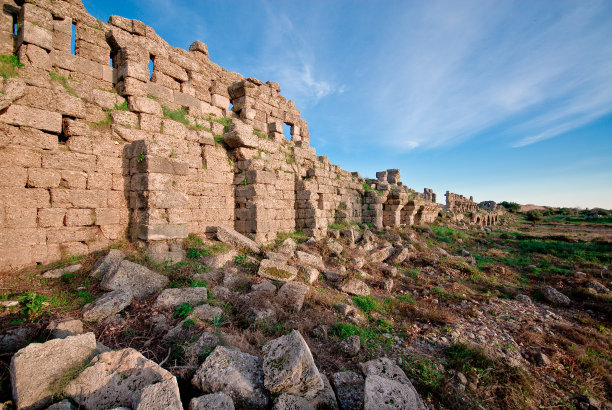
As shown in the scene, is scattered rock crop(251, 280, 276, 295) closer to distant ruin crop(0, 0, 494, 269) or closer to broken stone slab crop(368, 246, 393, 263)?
distant ruin crop(0, 0, 494, 269)

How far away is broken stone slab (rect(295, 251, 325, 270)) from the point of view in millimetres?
7399

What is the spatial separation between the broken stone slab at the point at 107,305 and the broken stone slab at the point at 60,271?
4.40 ft

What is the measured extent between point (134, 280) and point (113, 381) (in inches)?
93.9

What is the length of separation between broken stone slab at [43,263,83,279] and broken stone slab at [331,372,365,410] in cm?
Answer: 498

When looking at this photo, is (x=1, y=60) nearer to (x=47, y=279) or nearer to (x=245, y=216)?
(x=47, y=279)

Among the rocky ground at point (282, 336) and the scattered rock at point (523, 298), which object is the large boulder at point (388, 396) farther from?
the scattered rock at point (523, 298)

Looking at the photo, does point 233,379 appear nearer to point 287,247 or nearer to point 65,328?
point 65,328

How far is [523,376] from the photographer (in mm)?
3762

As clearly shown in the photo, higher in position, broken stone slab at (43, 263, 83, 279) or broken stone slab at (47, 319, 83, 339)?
broken stone slab at (43, 263, 83, 279)

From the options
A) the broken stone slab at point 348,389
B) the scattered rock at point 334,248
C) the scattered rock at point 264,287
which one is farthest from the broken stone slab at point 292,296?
the scattered rock at point 334,248

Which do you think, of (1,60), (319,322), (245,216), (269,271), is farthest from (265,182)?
(1,60)

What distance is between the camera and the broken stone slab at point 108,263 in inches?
188

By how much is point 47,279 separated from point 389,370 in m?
5.75

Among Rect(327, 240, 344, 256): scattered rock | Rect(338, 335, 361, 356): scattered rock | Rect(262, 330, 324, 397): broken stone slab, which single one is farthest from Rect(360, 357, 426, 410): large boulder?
Rect(327, 240, 344, 256): scattered rock
